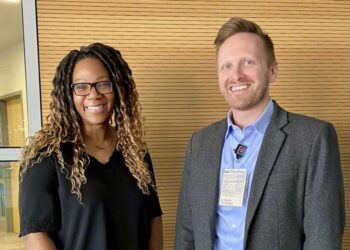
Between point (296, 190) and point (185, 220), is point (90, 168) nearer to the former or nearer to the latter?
point (185, 220)

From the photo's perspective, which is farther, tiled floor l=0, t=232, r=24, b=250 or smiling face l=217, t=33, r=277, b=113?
tiled floor l=0, t=232, r=24, b=250

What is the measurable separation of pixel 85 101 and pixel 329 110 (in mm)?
1375

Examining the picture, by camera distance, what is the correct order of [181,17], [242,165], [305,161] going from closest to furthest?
[305,161] → [242,165] → [181,17]

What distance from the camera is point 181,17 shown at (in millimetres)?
2023

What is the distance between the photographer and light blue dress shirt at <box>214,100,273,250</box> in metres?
1.42

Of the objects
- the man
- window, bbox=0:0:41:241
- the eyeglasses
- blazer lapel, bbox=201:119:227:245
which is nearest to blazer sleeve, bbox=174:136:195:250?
the man

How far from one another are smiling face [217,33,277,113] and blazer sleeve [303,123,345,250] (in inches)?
10.3

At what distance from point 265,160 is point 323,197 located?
0.73ft

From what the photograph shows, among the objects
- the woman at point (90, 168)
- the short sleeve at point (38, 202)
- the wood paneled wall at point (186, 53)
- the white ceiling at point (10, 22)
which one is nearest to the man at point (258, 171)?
the woman at point (90, 168)

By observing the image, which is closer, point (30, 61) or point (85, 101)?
point (85, 101)

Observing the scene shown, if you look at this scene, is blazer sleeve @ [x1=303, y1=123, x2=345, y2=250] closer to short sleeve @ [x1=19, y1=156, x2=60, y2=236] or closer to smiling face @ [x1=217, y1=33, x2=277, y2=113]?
smiling face @ [x1=217, y1=33, x2=277, y2=113]

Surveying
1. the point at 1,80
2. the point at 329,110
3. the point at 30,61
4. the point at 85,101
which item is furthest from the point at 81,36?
the point at 329,110

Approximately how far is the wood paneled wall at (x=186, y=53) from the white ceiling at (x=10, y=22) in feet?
0.35

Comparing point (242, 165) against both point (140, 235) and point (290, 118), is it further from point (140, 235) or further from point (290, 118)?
point (140, 235)
